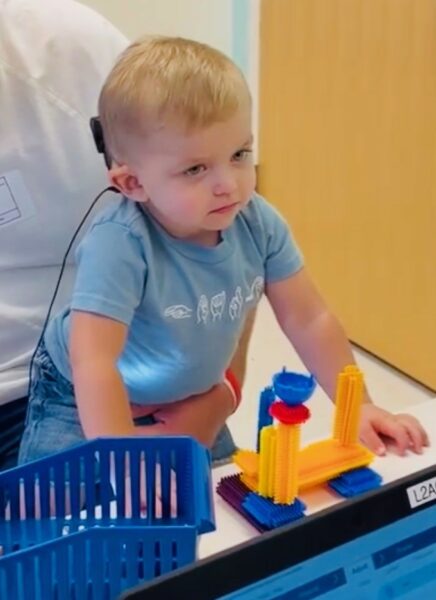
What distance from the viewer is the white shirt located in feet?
3.73

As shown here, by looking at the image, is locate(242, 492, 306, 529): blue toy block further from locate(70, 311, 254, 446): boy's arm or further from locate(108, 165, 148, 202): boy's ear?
locate(108, 165, 148, 202): boy's ear

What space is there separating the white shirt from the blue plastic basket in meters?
0.49

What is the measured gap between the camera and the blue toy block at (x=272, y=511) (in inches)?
29.0

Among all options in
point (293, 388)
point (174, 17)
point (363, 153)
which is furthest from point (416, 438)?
point (174, 17)

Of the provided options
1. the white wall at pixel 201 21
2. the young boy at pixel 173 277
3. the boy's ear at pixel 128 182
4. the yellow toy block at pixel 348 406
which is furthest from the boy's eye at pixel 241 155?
the white wall at pixel 201 21

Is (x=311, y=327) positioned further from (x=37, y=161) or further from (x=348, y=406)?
(x=37, y=161)

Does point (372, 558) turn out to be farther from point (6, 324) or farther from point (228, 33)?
point (228, 33)

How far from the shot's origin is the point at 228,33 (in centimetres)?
302

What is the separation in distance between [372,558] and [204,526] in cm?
14

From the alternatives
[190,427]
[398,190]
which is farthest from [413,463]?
[398,190]

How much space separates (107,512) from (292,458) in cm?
16

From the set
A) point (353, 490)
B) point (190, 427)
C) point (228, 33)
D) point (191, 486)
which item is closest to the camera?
point (191, 486)

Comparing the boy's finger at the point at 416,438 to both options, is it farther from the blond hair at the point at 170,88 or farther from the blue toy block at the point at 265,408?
the blond hair at the point at 170,88

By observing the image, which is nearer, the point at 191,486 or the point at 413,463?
the point at 191,486
